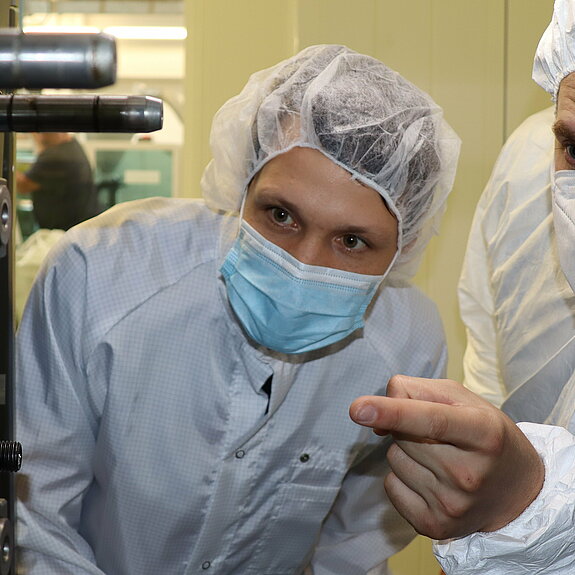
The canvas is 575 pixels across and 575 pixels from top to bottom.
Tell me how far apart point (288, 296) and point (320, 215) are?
0.12 m

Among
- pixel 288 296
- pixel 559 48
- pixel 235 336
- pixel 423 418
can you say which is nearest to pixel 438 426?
pixel 423 418

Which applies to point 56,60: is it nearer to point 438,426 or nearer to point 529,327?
point 438,426

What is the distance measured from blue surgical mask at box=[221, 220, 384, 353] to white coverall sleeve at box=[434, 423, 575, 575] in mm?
320

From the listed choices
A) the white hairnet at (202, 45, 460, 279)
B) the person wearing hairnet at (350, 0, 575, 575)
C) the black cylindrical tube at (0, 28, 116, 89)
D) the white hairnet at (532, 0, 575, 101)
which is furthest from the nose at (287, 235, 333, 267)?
the black cylindrical tube at (0, 28, 116, 89)

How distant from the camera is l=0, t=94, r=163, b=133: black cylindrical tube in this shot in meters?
0.53

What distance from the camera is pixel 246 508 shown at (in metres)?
1.16

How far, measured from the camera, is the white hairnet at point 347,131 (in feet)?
3.50

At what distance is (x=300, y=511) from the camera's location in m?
1.20

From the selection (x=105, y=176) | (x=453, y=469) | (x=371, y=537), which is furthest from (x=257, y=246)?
(x=105, y=176)

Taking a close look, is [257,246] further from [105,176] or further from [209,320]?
[105,176]

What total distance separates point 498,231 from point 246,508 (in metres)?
0.70

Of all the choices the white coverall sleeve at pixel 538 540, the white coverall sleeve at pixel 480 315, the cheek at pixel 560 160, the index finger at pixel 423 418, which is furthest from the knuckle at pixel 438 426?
the white coverall sleeve at pixel 480 315

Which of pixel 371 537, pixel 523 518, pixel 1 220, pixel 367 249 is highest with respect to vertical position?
pixel 1 220

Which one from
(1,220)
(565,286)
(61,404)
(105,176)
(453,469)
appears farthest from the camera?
(105,176)
